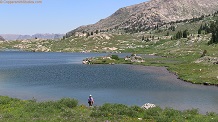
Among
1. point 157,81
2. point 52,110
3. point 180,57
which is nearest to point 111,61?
point 180,57

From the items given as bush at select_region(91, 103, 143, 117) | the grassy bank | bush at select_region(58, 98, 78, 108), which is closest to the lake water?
bush at select_region(58, 98, 78, 108)

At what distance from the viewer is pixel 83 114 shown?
38594 mm

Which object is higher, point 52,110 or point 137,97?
point 52,110

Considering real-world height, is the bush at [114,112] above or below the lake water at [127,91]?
above

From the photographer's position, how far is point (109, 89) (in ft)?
264

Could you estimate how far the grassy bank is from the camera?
1370 inches

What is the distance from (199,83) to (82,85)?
36.1 meters

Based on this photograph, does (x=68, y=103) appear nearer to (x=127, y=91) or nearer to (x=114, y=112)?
(x=114, y=112)

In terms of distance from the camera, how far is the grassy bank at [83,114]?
114 ft

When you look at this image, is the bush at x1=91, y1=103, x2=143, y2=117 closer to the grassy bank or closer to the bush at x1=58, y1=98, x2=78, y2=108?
the grassy bank

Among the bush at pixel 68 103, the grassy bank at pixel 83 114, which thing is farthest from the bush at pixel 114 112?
the bush at pixel 68 103

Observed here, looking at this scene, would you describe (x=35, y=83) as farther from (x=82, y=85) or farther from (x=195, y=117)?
(x=195, y=117)

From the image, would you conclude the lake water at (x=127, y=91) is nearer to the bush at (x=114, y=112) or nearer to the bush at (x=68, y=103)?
the bush at (x=68, y=103)

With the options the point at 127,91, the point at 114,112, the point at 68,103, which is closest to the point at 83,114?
the point at 114,112
